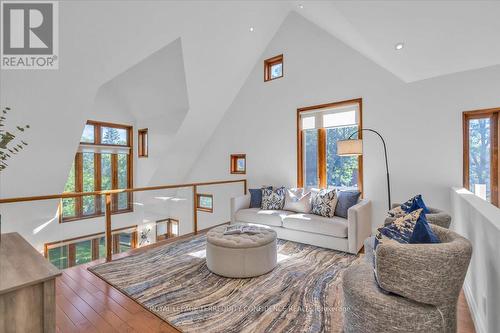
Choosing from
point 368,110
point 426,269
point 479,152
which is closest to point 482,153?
point 479,152

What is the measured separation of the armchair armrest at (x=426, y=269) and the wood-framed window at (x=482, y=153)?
267 centimetres

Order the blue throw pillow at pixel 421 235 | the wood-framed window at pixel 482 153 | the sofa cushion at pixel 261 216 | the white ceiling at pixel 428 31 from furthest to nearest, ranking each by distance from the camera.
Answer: the sofa cushion at pixel 261 216, the wood-framed window at pixel 482 153, the white ceiling at pixel 428 31, the blue throw pillow at pixel 421 235

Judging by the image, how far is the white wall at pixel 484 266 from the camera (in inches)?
55.6

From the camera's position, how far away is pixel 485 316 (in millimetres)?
1704

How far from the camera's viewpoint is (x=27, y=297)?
1.01 meters

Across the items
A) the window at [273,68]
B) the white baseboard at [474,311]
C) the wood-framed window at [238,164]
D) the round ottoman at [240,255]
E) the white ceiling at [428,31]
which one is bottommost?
the white baseboard at [474,311]

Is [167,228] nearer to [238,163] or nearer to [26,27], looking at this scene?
[238,163]

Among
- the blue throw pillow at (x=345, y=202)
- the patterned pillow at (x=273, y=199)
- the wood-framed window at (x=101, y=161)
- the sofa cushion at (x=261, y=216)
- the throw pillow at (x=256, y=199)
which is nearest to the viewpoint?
the blue throw pillow at (x=345, y=202)

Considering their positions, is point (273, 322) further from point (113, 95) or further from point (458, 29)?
point (113, 95)

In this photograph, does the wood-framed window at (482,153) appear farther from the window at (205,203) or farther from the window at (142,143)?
the window at (142,143)

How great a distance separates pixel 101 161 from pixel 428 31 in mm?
6957

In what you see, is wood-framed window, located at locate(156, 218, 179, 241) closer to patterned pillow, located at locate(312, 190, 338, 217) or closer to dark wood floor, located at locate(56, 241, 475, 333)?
dark wood floor, located at locate(56, 241, 475, 333)

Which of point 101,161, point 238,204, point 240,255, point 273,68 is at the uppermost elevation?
point 273,68

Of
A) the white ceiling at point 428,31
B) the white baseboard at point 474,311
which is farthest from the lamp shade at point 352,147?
the white baseboard at point 474,311
